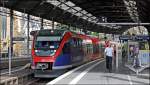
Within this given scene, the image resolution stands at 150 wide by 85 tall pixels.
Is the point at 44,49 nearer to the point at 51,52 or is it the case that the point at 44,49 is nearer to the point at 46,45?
the point at 46,45

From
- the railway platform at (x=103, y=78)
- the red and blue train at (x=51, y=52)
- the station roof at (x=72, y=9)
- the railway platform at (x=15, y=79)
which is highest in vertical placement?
the station roof at (x=72, y=9)

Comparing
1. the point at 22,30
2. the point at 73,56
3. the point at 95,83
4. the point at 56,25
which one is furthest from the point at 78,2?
the point at 22,30

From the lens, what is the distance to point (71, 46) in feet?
90.4

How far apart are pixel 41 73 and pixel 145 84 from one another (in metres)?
8.76

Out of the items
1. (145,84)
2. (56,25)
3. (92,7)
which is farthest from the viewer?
(56,25)

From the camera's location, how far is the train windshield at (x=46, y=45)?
2512cm

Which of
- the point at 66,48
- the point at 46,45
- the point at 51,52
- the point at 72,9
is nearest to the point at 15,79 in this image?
the point at 51,52

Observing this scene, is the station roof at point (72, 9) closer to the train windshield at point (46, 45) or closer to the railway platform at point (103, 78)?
the train windshield at point (46, 45)

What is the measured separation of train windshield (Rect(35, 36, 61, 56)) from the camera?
2512 centimetres

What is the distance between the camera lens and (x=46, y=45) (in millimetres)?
25578

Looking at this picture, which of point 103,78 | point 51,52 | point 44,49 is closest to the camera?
point 103,78

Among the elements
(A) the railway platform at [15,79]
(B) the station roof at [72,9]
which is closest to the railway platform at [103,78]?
(A) the railway platform at [15,79]

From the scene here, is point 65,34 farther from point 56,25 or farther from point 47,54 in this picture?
point 56,25

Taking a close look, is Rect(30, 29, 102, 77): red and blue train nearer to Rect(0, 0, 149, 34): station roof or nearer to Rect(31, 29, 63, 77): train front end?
Rect(31, 29, 63, 77): train front end
